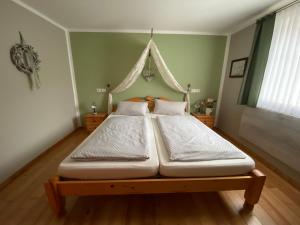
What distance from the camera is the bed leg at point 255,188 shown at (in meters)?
1.39

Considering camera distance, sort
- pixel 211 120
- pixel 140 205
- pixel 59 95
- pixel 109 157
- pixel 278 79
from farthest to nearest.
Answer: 1. pixel 211 120
2. pixel 59 95
3. pixel 278 79
4. pixel 140 205
5. pixel 109 157

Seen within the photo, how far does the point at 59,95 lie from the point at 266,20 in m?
4.01

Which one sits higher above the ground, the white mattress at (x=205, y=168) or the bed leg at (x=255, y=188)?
the white mattress at (x=205, y=168)

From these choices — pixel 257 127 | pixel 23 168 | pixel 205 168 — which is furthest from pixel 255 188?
pixel 23 168

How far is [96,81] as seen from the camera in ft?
11.4

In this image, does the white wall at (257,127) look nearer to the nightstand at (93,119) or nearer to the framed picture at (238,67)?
the framed picture at (238,67)

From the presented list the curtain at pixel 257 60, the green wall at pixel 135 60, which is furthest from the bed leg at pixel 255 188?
the green wall at pixel 135 60

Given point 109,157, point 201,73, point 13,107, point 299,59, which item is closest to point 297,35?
point 299,59

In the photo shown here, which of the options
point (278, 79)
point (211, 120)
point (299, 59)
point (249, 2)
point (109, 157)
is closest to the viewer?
point (109, 157)

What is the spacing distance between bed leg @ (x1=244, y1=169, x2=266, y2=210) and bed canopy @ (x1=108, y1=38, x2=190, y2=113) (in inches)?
87.0

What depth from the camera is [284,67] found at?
2.04 meters

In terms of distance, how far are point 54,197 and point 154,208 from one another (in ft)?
3.25

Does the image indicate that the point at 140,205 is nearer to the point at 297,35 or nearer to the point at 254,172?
the point at 254,172

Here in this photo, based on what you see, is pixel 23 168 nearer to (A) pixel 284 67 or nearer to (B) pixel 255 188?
(B) pixel 255 188
